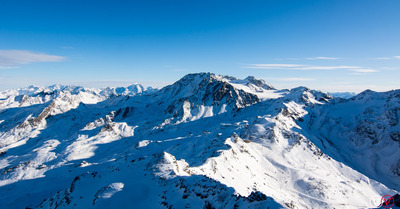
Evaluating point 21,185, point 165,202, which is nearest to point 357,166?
point 165,202

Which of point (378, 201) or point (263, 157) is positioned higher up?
point (263, 157)

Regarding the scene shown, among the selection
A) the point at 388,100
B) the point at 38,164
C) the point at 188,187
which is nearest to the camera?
the point at 188,187

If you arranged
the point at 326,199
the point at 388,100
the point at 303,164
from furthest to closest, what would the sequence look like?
the point at 388,100
the point at 303,164
the point at 326,199

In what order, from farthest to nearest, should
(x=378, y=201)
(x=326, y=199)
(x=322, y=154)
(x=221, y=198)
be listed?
(x=322, y=154)
(x=378, y=201)
(x=326, y=199)
(x=221, y=198)

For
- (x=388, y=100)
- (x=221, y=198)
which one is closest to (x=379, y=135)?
(x=388, y=100)

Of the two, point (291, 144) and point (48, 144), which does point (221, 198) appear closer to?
point (291, 144)

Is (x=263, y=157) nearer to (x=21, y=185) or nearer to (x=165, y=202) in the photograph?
(x=165, y=202)

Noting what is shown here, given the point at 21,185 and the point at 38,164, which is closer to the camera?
the point at 21,185

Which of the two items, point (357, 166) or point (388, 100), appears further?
point (388, 100)

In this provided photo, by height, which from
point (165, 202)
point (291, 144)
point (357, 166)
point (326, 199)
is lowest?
point (357, 166)
